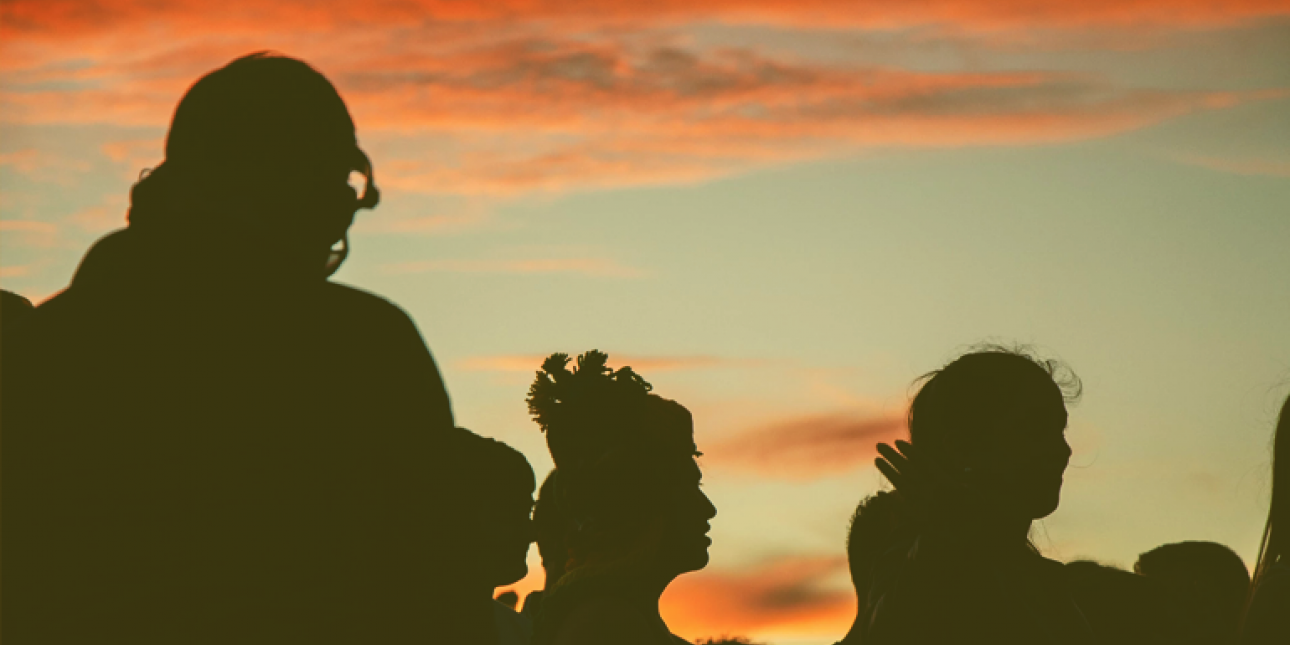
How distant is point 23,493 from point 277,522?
0.51 metres

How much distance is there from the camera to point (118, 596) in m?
2.70

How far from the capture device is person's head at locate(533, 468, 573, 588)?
5785mm

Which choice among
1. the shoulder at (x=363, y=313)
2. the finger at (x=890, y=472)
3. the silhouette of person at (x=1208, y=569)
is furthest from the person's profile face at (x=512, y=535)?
the silhouette of person at (x=1208, y=569)

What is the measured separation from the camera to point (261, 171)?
2.96m

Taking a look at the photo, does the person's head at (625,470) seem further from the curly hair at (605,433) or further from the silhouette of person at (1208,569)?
the silhouette of person at (1208,569)

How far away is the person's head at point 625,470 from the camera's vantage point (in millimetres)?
5156

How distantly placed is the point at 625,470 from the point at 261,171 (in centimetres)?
257

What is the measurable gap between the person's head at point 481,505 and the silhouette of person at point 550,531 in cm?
53

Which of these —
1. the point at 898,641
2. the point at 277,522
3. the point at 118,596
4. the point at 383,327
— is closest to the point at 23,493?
the point at 118,596

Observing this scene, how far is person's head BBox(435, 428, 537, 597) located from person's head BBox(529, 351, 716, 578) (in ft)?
0.91

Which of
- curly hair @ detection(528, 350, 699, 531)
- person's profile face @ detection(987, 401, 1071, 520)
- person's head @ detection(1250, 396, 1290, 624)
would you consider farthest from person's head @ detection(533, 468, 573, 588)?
person's head @ detection(1250, 396, 1290, 624)

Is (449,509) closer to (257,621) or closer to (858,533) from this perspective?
(257,621)

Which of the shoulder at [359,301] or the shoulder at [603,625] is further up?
the shoulder at [359,301]

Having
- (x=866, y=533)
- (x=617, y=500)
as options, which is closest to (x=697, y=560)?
(x=617, y=500)
